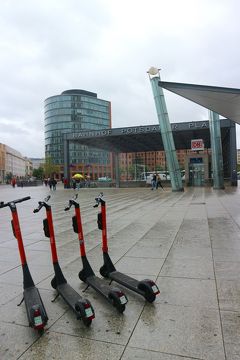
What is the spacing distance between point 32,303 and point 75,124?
115386 millimetres

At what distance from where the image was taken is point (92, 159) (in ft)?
385

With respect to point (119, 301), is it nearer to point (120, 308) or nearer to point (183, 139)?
point (120, 308)

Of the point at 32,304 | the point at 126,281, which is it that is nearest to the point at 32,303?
the point at 32,304

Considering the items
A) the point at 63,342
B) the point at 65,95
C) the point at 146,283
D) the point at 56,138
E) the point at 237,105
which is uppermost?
the point at 65,95

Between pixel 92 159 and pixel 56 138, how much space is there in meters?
16.1

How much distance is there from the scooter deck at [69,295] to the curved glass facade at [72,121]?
110 meters

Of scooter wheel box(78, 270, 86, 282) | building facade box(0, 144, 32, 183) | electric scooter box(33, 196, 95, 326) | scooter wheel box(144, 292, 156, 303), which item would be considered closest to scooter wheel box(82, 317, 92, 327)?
electric scooter box(33, 196, 95, 326)

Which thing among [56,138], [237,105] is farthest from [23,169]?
[237,105]

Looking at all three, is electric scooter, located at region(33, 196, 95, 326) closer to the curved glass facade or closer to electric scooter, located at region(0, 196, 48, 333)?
electric scooter, located at region(0, 196, 48, 333)

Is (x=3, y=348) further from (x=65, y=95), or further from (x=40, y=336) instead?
(x=65, y=95)

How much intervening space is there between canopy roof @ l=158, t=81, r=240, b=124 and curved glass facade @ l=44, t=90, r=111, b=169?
102 meters

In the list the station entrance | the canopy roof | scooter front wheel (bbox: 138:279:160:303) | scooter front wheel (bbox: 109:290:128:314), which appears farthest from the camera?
the station entrance

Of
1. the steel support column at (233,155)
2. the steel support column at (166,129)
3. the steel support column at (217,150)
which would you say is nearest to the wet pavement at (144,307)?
the steel support column at (166,129)

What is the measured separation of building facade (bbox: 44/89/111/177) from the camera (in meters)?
115
